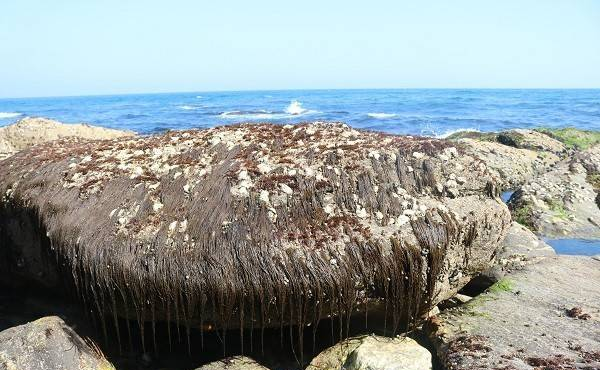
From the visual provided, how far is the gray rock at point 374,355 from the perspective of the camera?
404 centimetres

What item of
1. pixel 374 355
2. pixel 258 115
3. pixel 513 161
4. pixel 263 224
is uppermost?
pixel 263 224

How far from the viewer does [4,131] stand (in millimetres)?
11727

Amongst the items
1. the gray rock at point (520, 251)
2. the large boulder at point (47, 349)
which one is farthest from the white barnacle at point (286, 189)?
the gray rock at point (520, 251)

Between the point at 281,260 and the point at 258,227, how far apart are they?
39cm

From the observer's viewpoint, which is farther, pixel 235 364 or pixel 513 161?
pixel 513 161

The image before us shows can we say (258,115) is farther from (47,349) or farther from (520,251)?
(47,349)

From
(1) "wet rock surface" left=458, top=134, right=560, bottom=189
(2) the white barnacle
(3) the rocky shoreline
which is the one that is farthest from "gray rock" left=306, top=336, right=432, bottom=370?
(1) "wet rock surface" left=458, top=134, right=560, bottom=189

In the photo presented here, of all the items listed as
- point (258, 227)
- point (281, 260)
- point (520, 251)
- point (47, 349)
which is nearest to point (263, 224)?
point (258, 227)

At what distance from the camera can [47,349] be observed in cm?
376

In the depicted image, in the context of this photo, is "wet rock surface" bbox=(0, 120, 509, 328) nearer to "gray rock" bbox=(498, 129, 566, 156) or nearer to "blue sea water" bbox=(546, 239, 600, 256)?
"blue sea water" bbox=(546, 239, 600, 256)

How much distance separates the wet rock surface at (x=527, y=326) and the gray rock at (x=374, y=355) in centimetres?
25

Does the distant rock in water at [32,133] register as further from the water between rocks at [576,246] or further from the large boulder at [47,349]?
the water between rocks at [576,246]

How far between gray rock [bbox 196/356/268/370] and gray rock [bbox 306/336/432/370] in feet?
1.72

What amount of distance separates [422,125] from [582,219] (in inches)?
832
